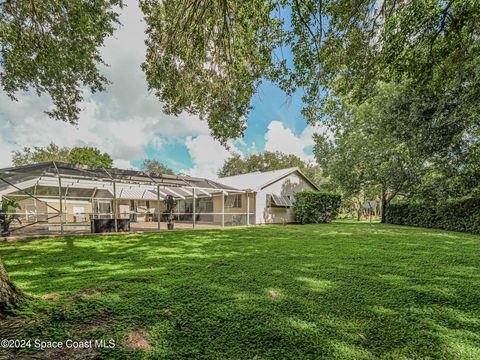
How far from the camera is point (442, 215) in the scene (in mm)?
13695

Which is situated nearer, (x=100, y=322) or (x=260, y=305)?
(x=100, y=322)

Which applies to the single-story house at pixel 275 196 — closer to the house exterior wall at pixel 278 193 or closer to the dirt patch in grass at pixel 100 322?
the house exterior wall at pixel 278 193

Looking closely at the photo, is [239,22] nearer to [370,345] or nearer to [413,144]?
[370,345]

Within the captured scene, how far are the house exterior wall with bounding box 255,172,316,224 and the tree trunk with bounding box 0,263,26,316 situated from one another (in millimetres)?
14397

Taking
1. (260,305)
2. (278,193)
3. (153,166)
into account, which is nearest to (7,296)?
(260,305)

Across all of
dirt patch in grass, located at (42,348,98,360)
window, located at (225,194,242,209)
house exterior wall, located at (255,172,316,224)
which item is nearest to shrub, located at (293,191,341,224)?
house exterior wall, located at (255,172,316,224)

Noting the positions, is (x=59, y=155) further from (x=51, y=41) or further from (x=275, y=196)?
(x=51, y=41)

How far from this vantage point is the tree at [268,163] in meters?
37.1

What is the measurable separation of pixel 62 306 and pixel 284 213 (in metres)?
15.9

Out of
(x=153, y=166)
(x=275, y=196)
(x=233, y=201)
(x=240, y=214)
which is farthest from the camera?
(x=153, y=166)

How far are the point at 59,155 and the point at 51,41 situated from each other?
37053 millimetres

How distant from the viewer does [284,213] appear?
17562 mm

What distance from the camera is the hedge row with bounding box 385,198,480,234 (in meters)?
12.1

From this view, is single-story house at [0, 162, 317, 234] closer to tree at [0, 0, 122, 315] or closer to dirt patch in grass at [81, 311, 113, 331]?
tree at [0, 0, 122, 315]
